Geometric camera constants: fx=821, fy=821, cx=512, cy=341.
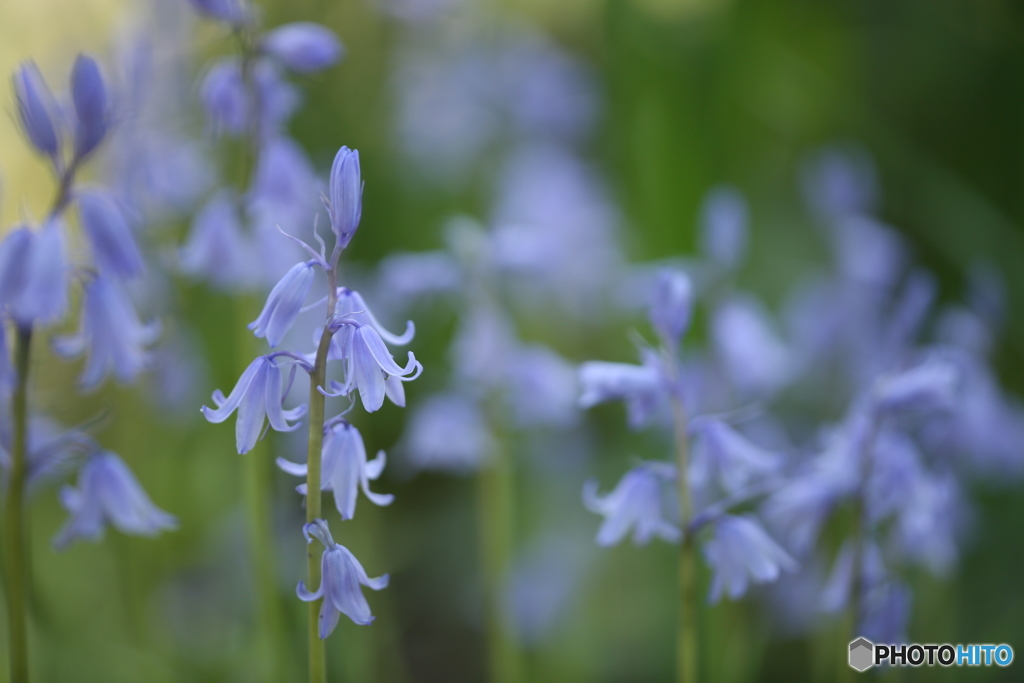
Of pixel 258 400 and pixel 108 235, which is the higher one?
pixel 108 235

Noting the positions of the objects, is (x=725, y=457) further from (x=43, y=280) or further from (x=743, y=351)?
(x=43, y=280)

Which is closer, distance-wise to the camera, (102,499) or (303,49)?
(102,499)

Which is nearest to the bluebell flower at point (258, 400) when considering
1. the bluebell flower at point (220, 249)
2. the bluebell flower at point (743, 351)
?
the bluebell flower at point (220, 249)

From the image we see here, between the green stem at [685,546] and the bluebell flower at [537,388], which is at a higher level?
the bluebell flower at [537,388]

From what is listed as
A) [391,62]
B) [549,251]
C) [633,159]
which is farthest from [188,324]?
[391,62]

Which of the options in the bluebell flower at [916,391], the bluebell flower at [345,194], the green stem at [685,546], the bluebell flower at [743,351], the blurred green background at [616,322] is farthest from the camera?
the blurred green background at [616,322]

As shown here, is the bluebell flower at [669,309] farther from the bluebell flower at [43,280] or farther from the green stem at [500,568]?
the bluebell flower at [43,280]

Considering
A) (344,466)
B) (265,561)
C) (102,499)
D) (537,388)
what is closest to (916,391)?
(537,388)
